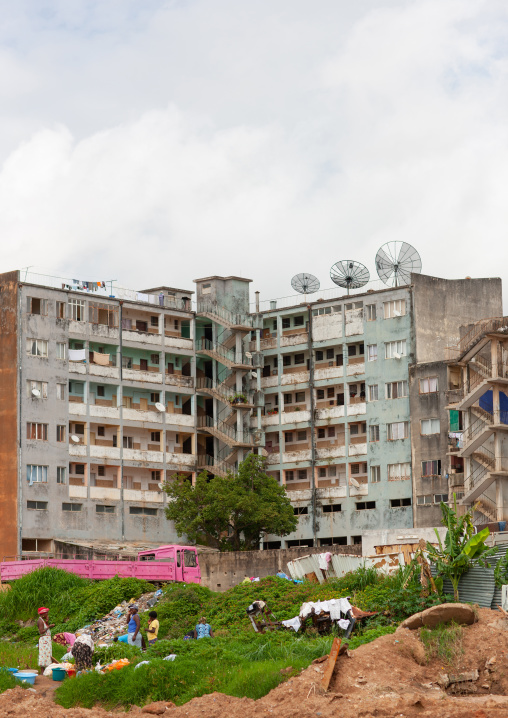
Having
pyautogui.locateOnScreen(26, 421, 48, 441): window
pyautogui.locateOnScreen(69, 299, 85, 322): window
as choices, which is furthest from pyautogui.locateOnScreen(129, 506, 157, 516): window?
pyautogui.locateOnScreen(69, 299, 85, 322): window

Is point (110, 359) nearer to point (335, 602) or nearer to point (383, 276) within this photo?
point (383, 276)

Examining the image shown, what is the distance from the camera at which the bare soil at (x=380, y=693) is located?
2694 centimetres

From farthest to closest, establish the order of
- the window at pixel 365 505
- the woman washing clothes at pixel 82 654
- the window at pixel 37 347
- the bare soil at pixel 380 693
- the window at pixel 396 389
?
the window at pixel 365 505, the window at pixel 396 389, the window at pixel 37 347, the woman washing clothes at pixel 82 654, the bare soil at pixel 380 693

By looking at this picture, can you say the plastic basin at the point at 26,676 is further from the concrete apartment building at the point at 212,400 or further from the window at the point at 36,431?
the window at the point at 36,431

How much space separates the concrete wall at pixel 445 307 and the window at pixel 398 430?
417cm

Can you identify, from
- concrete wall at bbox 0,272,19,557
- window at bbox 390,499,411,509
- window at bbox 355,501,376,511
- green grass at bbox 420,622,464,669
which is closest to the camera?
green grass at bbox 420,622,464,669

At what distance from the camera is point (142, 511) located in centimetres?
8106

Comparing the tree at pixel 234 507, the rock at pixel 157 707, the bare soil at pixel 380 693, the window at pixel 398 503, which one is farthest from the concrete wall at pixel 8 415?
the rock at pixel 157 707

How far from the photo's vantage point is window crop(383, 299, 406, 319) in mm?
81688

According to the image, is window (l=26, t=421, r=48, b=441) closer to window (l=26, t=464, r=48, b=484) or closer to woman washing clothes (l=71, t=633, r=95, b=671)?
window (l=26, t=464, r=48, b=484)

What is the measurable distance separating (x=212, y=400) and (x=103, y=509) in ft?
41.7

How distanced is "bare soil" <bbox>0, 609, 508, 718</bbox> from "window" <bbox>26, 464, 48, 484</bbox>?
45.2 meters

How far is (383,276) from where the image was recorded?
8306cm

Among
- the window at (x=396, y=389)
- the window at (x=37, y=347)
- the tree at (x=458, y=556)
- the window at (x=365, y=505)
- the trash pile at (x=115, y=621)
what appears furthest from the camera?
the window at (x=365, y=505)
